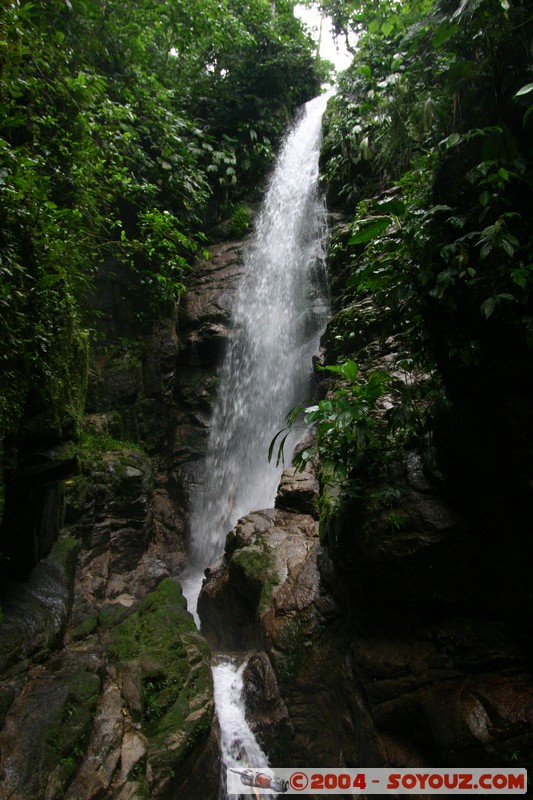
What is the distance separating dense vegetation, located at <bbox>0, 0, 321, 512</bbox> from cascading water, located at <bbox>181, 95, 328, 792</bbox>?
75.1 inches

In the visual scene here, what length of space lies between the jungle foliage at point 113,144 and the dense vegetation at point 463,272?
2.58 m

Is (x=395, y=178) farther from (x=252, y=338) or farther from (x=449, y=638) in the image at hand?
(x=449, y=638)

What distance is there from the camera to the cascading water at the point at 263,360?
9203 millimetres

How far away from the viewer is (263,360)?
10.6m

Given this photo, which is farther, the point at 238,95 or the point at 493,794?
the point at 238,95

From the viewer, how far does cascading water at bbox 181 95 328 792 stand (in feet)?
30.2

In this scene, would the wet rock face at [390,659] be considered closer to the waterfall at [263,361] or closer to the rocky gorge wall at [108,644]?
the rocky gorge wall at [108,644]

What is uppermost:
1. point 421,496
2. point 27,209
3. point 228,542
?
point 27,209

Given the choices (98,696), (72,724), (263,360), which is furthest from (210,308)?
(72,724)

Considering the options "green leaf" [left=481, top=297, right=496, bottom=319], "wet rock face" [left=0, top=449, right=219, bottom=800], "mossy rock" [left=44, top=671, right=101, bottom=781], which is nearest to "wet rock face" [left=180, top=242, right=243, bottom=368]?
"wet rock face" [left=0, top=449, right=219, bottom=800]

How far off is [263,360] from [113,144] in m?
5.33

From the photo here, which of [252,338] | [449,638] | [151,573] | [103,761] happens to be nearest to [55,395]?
[103,761]

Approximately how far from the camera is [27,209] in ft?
11.5

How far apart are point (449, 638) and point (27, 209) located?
16.5 feet
